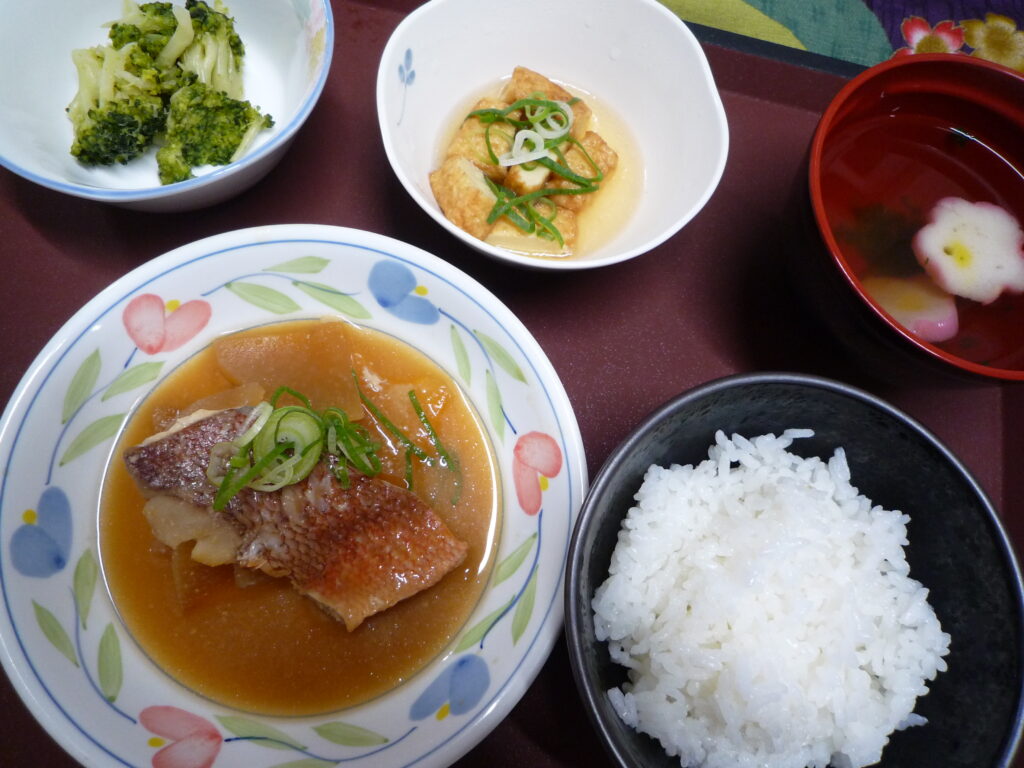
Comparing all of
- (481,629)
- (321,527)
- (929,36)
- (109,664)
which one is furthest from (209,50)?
(929,36)

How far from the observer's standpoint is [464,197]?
1.86 meters

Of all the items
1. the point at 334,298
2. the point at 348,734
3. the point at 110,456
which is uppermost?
the point at 334,298

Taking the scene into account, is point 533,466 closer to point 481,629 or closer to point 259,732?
point 481,629

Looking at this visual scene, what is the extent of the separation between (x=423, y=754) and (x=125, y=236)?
1.53 metres

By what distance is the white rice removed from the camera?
4.55 feet

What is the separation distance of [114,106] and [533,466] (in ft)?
4.88

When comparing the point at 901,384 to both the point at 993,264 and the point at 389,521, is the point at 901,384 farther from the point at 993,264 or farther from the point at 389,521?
the point at 389,521

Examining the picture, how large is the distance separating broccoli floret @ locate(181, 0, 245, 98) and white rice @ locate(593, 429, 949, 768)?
1.66 metres

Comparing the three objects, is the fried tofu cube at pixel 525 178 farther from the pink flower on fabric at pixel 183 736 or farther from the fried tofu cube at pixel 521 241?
the pink flower on fabric at pixel 183 736

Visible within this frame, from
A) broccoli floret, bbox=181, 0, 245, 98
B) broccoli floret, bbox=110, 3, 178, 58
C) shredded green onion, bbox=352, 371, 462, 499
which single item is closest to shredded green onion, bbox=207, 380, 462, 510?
shredded green onion, bbox=352, 371, 462, 499

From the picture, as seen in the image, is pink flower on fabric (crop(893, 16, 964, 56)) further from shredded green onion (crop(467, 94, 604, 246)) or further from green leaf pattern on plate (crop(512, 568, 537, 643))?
green leaf pattern on plate (crop(512, 568, 537, 643))

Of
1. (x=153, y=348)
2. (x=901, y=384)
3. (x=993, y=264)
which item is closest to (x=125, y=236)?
(x=153, y=348)

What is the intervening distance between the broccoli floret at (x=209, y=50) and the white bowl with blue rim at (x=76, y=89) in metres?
0.11

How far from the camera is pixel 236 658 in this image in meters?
1.62
